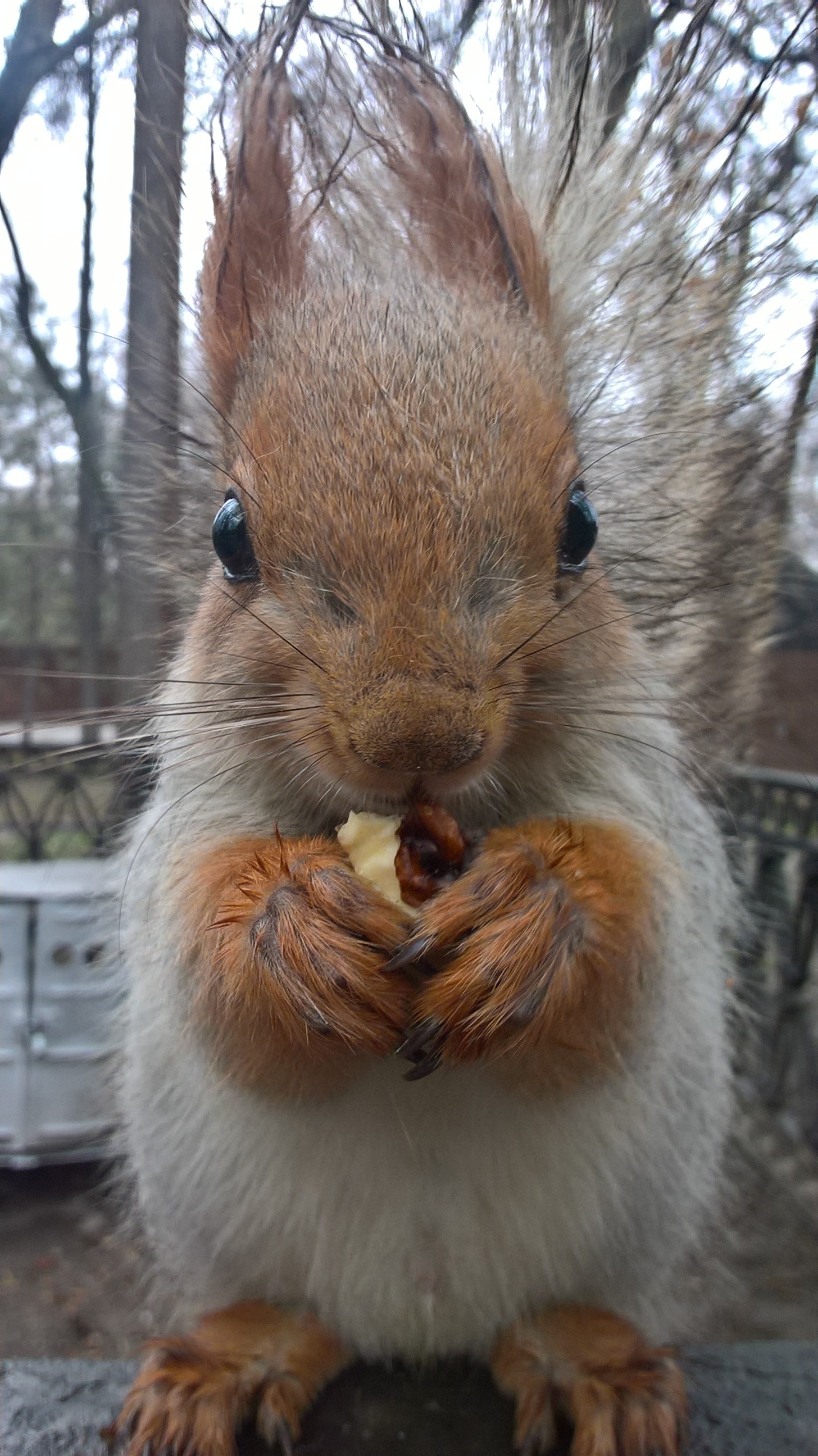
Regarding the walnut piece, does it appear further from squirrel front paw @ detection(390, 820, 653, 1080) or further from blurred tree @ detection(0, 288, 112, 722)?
blurred tree @ detection(0, 288, 112, 722)

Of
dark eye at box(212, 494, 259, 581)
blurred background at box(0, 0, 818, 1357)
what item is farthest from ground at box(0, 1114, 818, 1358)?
dark eye at box(212, 494, 259, 581)

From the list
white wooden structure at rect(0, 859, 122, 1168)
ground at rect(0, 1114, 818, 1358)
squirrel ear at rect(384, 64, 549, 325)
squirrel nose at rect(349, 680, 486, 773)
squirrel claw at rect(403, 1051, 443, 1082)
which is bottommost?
ground at rect(0, 1114, 818, 1358)

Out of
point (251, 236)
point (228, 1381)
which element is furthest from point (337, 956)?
point (251, 236)

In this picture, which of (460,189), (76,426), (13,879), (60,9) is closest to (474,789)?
(460,189)

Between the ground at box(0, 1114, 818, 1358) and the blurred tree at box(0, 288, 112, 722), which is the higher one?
the blurred tree at box(0, 288, 112, 722)

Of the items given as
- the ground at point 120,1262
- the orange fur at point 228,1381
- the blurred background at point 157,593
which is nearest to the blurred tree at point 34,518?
the blurred background at point 157,593

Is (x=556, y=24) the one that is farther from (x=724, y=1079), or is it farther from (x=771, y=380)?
(x=724, y=1079)

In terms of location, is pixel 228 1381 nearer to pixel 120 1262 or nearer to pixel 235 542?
pixel 235 542
